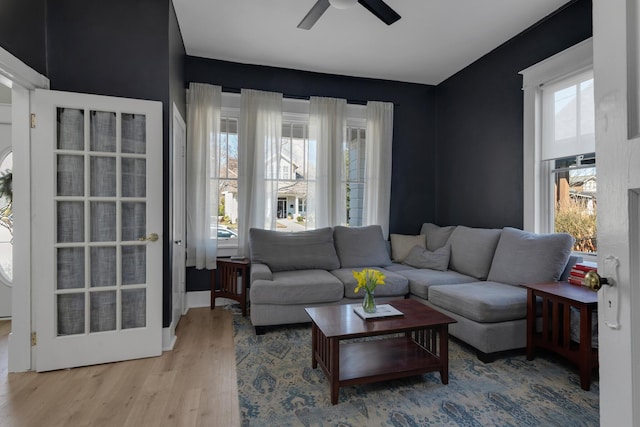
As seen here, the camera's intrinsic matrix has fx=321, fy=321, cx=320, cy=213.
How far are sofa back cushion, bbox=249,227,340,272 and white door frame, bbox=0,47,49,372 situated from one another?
1.85 meters

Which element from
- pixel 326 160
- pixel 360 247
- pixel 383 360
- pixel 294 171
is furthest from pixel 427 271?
pixel 294 171

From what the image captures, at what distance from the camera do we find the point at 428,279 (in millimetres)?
3270

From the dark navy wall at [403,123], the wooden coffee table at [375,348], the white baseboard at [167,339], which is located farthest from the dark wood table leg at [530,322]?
the white baseboard at [167,339]

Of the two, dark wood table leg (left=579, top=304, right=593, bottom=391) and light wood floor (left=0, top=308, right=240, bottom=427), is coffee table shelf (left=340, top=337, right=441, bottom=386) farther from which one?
dark wood table leg (left=579, top=304, right=593, bottom=391)

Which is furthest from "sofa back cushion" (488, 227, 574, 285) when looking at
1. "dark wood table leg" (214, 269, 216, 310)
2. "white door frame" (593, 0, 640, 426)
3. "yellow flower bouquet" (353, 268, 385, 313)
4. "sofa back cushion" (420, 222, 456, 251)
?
"dark wood table leg" (214, 269, 216, 310)

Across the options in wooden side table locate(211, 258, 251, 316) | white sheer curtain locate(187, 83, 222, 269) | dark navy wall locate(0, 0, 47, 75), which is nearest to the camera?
dark navy wall locate(0, 0, 47, 75)

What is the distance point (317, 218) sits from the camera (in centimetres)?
414

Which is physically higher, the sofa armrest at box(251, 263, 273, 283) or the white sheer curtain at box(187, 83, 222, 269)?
the white sheer curtain at box(187, 83, 222, 269)

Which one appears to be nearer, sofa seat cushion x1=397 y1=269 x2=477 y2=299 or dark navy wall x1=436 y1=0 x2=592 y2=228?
dark navy wall x1=436 y1=0 x2=592 y2=228

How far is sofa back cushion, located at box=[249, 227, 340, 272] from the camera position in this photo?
3.56 meters

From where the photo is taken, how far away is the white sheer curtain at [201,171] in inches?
145

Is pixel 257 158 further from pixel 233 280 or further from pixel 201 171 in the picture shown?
pixel 233 280

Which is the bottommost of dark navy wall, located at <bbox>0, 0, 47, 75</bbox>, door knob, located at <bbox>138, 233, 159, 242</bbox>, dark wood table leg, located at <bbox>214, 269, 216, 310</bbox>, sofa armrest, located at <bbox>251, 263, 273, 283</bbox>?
dark wood table leg, located at <bbox>214, 269, 216, 310</bbox>

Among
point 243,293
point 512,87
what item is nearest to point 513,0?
point 512,87
